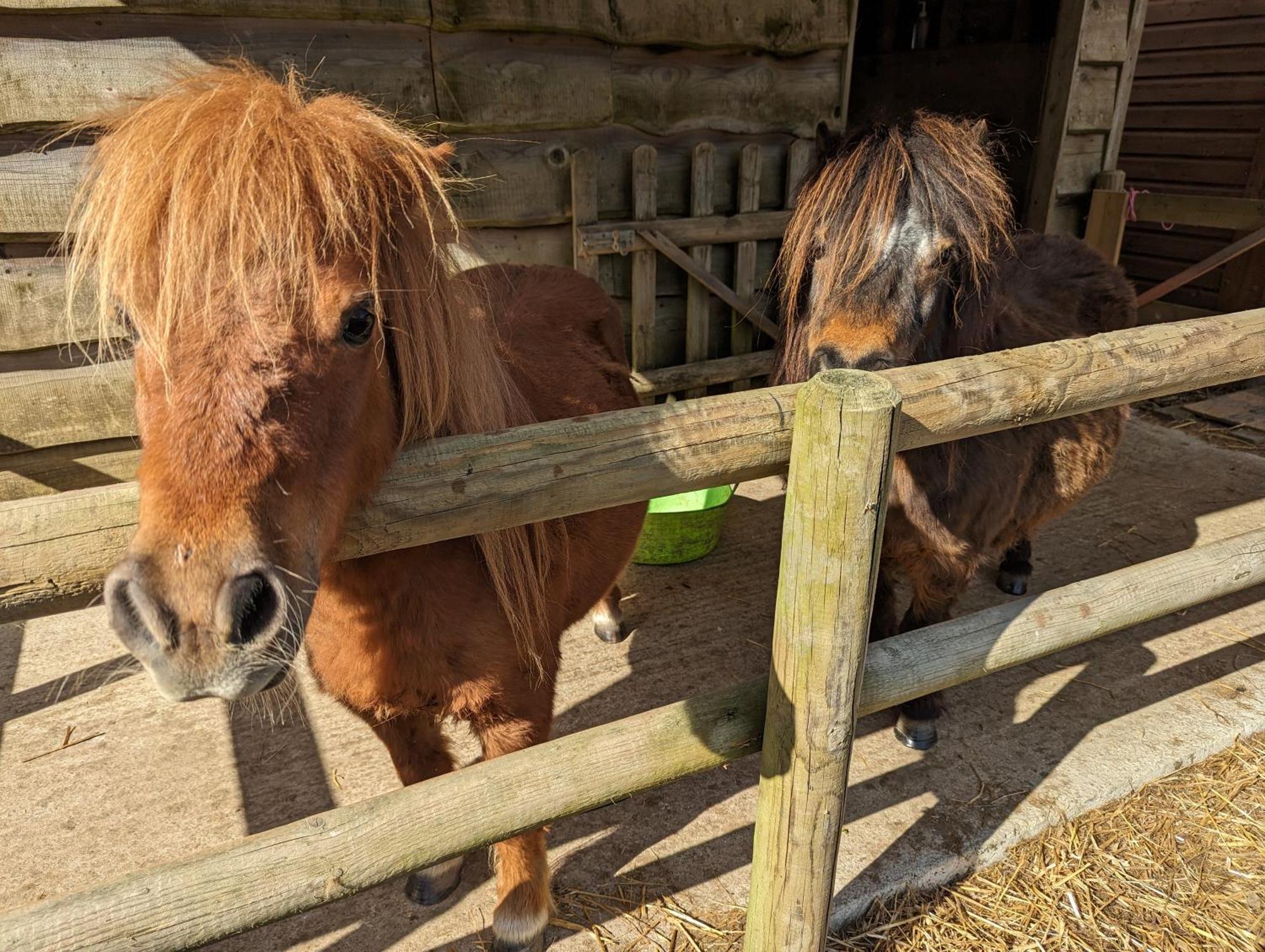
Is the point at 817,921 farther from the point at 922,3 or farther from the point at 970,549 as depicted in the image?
the point at 922,3

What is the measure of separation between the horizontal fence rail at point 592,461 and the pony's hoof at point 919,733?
1.37m

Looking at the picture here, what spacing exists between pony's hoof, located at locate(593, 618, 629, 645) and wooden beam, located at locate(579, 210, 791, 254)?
1920mm

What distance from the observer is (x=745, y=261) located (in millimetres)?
4543

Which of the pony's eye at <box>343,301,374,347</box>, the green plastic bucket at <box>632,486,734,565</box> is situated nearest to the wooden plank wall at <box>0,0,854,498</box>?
the pony's eye at <box>343,301,374,347</box>

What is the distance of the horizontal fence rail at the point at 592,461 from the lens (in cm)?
108

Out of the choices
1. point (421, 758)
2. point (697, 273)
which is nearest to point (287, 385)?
point (421, 758)

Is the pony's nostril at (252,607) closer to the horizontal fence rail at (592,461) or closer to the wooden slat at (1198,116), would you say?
the horizontal fence rail at (592,461)

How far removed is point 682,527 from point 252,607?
2.80 metres

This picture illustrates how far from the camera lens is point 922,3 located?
6.86m

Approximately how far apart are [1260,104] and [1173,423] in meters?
3.44

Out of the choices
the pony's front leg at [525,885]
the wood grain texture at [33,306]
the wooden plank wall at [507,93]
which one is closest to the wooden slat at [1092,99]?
the wooden plank wall at [507,93]

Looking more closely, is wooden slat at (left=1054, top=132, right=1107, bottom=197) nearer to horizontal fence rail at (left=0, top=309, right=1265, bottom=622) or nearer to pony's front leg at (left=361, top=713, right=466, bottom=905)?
horizontal fence rail at (left=0, top=309, right=1265, bottom=622)

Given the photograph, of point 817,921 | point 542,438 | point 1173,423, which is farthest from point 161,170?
point 1173,423

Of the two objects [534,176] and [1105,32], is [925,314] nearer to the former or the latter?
[534,176]
